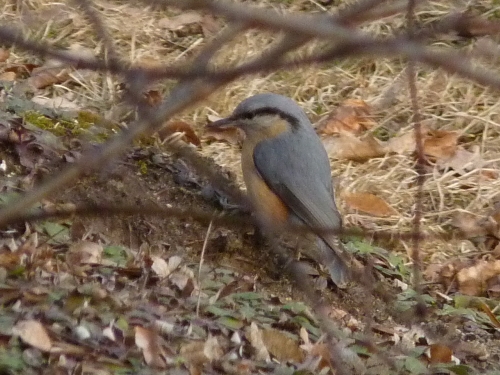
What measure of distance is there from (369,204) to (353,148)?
2.24ft

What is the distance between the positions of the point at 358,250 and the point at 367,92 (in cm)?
237

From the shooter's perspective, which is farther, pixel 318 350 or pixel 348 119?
pixel 348 119

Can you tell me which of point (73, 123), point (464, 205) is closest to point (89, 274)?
point (73, 123)

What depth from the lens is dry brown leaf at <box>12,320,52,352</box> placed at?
2.49 m

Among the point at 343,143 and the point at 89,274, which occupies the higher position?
the point at 89,274

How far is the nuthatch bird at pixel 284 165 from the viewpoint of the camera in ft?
14.7

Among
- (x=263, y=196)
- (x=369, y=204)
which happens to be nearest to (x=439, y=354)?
(x=263, y=196)

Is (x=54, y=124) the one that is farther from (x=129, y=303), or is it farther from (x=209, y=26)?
(x=209, y=26)

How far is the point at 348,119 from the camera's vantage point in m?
6.12

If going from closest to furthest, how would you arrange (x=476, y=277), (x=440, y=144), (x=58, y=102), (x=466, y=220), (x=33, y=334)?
(x=33, y=334), (x=476, y=277), (x=466, y=220), (x=58, y=102), (x=440, y=144)

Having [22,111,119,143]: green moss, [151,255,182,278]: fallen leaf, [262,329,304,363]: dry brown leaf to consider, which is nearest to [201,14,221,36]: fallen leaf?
[22,111,119,143]: green moss

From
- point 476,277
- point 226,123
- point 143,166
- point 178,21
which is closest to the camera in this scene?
point 143,166

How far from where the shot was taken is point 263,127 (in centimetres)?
480

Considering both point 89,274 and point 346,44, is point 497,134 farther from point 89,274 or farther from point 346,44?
point 346,44
